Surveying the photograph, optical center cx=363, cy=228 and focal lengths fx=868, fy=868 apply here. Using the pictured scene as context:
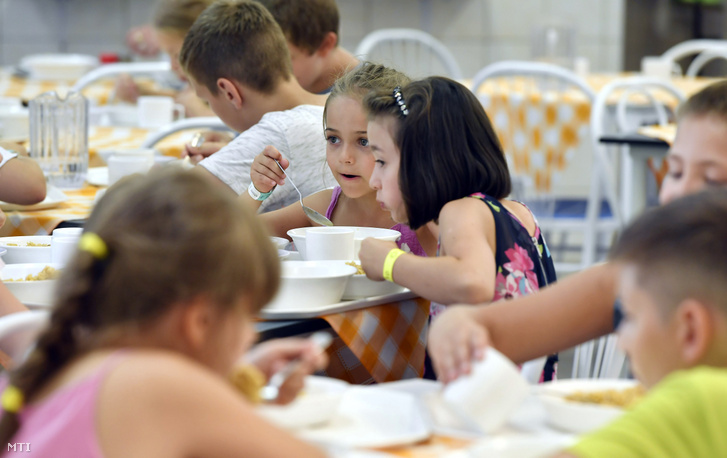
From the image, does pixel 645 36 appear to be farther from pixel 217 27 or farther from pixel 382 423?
pixel 382 423

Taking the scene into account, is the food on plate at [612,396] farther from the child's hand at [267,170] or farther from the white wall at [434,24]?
the white wall at [434,24]

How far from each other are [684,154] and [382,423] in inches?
19.0

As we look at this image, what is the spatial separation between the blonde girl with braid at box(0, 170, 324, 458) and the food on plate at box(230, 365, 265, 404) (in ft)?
0.15

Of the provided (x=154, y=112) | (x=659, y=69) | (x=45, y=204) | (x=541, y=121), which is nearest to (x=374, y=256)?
(x=45, y=204)

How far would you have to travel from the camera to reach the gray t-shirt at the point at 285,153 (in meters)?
1.91

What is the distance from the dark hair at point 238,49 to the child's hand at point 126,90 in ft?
5.74

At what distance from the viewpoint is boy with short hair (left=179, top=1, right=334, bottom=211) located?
192 cm

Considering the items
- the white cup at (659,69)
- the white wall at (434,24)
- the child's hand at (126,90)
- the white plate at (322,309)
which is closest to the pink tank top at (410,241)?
the white plate at (322,309)

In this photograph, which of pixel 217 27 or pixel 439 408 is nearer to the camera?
pixel 439 408

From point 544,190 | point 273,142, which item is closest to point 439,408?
point 273,142

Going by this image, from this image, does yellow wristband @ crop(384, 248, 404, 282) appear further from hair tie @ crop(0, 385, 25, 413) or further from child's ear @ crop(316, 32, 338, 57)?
child's ear @ crop(316, 32, 338, 57)

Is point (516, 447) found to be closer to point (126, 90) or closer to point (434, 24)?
point (126, 90)

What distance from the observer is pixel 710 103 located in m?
1.02

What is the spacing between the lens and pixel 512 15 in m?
6.03
